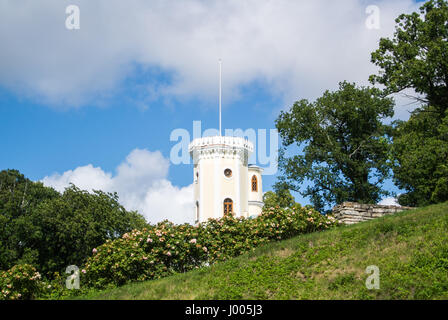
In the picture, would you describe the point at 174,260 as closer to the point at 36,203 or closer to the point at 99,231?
the point at 99,231

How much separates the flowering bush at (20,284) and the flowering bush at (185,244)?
1.77 metres

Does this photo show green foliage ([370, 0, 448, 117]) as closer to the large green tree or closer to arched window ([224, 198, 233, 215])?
the large green tree

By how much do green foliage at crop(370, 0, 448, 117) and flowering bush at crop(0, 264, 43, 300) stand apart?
2051cm

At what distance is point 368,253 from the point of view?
38.0 ft

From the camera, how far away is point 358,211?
57.8 ft

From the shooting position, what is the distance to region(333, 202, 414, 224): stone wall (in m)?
17.4

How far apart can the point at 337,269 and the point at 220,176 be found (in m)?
32.5

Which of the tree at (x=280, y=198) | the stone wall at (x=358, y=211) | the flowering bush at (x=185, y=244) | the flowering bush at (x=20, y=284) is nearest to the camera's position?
Result: the flowering bush at (x=185, y=244)

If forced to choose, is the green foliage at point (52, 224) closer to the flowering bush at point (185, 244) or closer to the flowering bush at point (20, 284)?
the flowering bush at point (20, 284)

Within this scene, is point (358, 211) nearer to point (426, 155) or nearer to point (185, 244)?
point (185, 244)

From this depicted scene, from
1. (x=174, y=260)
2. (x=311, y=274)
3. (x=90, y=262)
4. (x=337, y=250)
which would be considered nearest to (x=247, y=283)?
(x=311, y=274)

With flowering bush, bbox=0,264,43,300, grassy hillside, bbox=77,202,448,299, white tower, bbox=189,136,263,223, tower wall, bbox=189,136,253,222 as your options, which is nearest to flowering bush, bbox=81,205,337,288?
flowering bush, bbox=0,264,43,300

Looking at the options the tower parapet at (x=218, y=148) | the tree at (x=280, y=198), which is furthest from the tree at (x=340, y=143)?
the tower parapet at (x=218, y=148)

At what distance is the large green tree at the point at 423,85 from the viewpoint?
2409 cm
